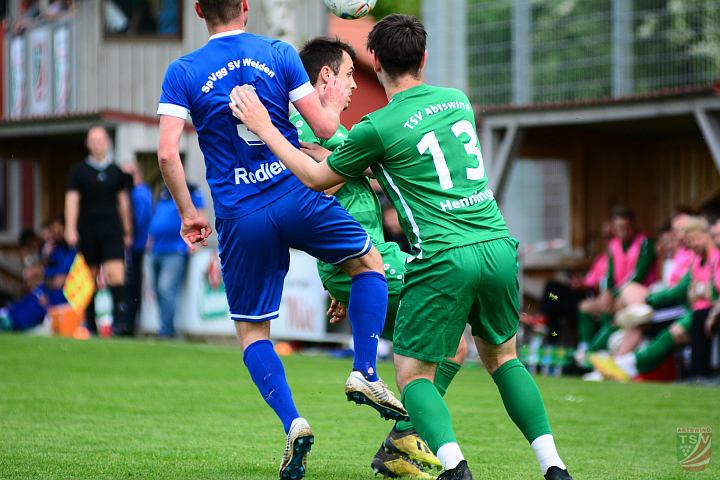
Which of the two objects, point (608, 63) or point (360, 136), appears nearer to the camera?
point (360, 136)

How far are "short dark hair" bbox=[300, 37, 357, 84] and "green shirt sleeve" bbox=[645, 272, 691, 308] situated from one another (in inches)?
265

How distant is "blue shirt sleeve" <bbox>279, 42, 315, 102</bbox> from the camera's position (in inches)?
225

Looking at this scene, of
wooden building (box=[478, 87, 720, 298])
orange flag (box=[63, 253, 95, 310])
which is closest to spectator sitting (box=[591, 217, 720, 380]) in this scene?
wooden building (box=[478, 87, 720, 298])

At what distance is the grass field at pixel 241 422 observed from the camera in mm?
6074

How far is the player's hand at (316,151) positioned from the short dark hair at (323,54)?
575mm

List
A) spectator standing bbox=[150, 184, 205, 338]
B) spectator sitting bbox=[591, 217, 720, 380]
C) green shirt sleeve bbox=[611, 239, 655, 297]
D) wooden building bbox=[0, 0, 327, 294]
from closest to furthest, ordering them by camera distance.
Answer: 1. spectator sitting bbox=[591, 217, 720, 380]
2. green shirt sleeve bbox=[611, 239, 655, 297]
3. spectator standing bbox=[150, 184, 205, 338]
4. wooden building bbox=[0, 0, 327, 294]

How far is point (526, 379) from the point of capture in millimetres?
5234

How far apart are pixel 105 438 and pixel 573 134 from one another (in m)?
11.2

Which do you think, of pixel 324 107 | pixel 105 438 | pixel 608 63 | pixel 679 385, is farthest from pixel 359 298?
pixel 608 63

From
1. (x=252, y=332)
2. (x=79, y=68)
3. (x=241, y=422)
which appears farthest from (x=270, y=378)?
(x=79, y=68)

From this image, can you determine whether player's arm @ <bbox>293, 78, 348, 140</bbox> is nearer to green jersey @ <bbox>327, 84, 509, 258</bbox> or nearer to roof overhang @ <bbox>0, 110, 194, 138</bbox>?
green jersey @ <bbox>327, 84, 509, 258</bbox>

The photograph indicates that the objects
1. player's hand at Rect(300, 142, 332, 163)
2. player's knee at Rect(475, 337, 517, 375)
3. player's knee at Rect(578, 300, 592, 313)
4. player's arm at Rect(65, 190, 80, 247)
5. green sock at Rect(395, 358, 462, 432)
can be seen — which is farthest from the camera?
player's knee at Rect(578, 300, 592, 313)

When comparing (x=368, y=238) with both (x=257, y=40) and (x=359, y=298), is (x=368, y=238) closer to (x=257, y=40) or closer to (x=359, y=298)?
(x=359, y=298)

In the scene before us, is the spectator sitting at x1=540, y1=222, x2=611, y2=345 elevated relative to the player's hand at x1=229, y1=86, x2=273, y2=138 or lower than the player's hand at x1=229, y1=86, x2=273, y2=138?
lower
